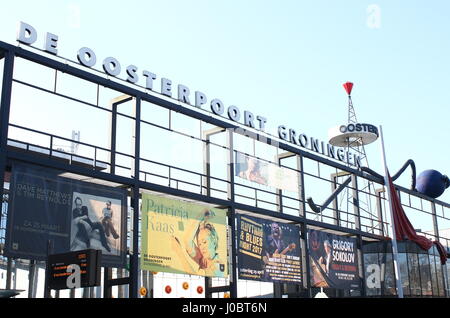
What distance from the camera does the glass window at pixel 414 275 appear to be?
151 ft

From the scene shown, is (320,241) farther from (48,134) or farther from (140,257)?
(48,134)

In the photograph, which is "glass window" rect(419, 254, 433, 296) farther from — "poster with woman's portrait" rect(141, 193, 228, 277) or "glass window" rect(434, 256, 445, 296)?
"poster with woman's portrait" rect(141, 193, 228, 277)

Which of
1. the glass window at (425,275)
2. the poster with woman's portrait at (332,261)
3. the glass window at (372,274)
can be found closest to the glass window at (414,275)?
the glass window at (425,275)

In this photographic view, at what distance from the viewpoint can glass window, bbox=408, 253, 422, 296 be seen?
46.0m

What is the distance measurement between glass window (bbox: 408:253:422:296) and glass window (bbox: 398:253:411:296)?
42cm

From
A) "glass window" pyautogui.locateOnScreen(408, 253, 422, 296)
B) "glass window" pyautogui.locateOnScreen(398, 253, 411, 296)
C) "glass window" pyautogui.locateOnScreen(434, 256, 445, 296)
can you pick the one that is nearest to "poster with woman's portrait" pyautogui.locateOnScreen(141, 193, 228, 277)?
"glass window" pyautogui.locateOnScreen(398, 253, 411, 296)

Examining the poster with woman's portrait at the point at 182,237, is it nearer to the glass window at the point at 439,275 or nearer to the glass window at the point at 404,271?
the glass window at the point at 404,271

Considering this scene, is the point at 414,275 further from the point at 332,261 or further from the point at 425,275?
the point at 332,261

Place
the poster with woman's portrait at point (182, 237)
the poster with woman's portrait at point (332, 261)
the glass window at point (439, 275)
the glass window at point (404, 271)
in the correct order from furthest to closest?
the glass window at point (439, 275) < the glass window at point (404, 271) < the poster with woman's portrait at point (332, 261) < the poster with woman's portrait at point (182, 237)

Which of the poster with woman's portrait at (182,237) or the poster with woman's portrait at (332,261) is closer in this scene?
the poster with woman's portrait at (182,237)

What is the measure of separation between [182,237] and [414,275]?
76.9 ft

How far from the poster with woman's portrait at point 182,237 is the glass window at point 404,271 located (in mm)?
18769

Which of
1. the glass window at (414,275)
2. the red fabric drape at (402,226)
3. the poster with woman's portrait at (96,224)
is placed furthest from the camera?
the glass window at (414,275)
